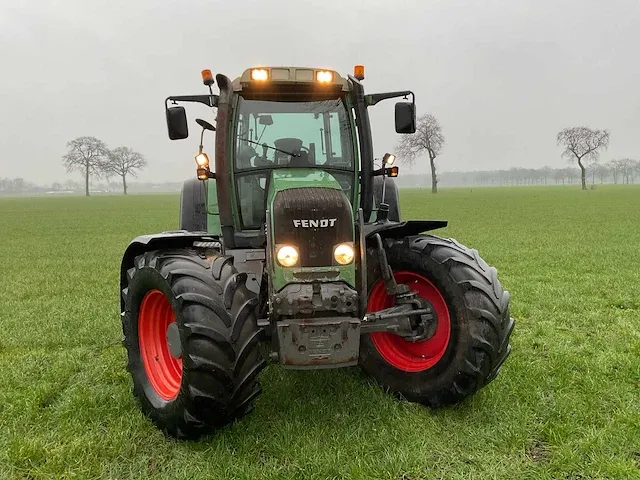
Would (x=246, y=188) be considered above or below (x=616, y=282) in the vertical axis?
above

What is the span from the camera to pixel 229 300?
3.48 m

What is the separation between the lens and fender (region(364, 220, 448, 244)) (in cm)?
435

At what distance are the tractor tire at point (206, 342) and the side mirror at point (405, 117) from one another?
2.02 metres

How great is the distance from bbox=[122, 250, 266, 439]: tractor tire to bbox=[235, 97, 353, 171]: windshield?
1.11 metres

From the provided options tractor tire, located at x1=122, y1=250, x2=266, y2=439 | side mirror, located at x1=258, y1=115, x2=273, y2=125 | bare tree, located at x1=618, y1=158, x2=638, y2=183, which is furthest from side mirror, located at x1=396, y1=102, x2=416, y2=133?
bare tree, located at x1=618, y1=158, x2=638, y2=183

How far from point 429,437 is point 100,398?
8.56 ft

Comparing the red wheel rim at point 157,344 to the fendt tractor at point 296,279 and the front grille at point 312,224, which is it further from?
the front grille at point 312,224

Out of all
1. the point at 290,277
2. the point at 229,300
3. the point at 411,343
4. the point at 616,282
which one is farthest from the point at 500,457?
the point at 616,282

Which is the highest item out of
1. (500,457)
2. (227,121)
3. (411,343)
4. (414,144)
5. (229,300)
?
(414,144)

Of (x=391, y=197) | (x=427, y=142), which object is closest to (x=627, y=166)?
(x=427, y=142)

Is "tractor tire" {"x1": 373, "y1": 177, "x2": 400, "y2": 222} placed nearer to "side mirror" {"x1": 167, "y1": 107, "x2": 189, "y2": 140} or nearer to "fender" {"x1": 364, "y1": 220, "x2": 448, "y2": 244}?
"fender" {"x1": 364, "y1": 220, "x2": 448, "y2": 244}

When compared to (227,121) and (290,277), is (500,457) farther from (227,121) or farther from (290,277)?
(227,121)

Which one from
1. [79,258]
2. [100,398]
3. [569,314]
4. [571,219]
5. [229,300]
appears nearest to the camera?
[229,300]

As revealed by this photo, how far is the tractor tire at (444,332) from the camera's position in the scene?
384cm
